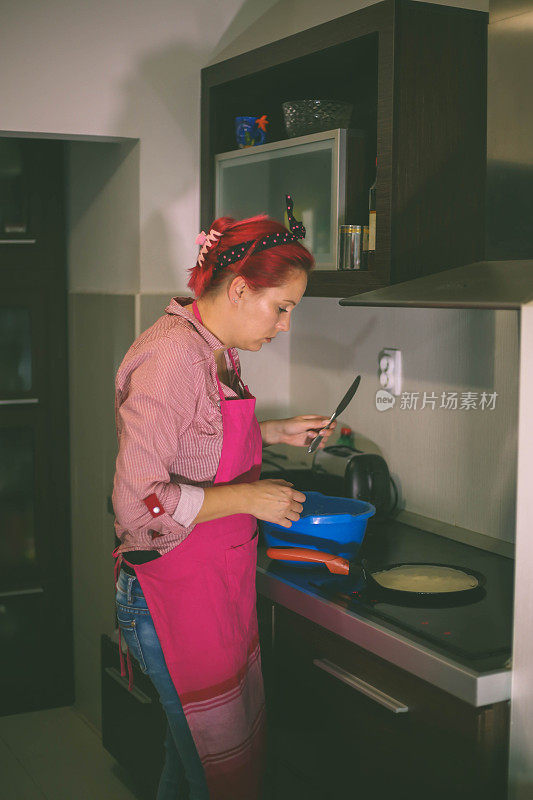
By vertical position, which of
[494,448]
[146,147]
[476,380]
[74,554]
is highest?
[146,147]

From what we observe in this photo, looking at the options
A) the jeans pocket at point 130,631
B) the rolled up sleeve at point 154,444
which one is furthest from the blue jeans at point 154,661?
the rolled up sleeve at point 154,444

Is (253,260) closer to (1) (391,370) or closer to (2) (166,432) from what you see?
(2) (166,432)

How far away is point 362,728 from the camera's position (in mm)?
1717

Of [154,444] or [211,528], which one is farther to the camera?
[211,528]

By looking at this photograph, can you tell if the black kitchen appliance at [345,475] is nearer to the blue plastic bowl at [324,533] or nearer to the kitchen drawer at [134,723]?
the blue plastic bowl at [324,533]

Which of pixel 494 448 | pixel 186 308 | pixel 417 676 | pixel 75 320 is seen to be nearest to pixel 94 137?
pixel 75 320

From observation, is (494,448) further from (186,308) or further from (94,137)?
(94,137)

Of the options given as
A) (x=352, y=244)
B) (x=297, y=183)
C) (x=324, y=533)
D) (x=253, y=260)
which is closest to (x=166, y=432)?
(x=253, y=260)

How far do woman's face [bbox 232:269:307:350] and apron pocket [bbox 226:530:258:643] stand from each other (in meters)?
0.44

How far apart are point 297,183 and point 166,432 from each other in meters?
0.99

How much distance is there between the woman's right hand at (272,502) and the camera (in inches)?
69.1

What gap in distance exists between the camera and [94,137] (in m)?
2.62

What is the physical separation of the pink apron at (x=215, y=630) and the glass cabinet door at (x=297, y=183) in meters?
0.55

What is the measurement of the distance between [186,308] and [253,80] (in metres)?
0.96
